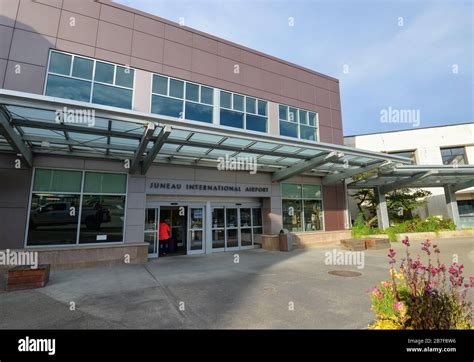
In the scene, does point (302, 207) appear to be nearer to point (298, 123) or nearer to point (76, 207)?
point (298, 123)

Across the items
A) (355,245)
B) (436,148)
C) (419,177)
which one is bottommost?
(355,245)

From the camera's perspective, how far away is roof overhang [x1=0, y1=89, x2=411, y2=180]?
727 centimetres

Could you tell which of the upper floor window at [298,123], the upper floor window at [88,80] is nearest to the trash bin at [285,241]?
the upper floor window at [298,123]

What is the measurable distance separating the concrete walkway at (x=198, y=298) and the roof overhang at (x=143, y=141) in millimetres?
4481

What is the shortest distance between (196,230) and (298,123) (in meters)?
9.08

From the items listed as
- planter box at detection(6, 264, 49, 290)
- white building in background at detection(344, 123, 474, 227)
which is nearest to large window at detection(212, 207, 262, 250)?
planter box at detection(6, 264, 49, 290)

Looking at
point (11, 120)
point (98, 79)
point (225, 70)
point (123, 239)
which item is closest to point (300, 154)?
point (225, 70)

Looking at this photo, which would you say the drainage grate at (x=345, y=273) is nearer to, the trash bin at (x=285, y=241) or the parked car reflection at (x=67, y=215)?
the trash bin at (x=285, y=241)

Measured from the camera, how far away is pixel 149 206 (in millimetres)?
12047

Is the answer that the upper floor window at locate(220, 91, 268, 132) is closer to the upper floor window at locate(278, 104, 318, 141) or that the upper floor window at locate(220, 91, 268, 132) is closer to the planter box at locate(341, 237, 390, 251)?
the upper floor window at locate(278, 104, 318, 141)

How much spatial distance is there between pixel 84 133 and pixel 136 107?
3.44 m

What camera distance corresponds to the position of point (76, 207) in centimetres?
1030

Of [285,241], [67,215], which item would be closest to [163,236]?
[67,215]

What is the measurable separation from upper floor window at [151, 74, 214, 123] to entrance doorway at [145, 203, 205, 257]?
4504 millimetres
